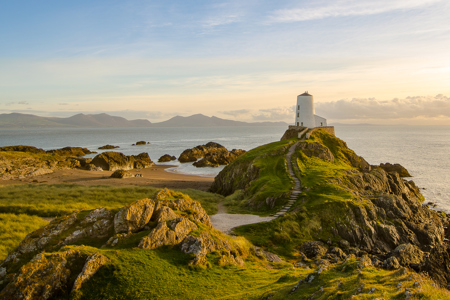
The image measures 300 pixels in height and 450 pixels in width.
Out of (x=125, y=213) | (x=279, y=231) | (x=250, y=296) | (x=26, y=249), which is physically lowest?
(x=279, y=231)

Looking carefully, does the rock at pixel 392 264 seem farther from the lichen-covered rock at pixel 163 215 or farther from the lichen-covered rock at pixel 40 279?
the lichen-covered rock at pixel 40 279

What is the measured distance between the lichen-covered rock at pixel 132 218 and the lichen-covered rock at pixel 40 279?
A: 12.6 ft

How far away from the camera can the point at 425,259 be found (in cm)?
1958

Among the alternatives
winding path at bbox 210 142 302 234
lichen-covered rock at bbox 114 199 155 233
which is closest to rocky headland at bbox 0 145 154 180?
winding path at bbox 210 142 302 234

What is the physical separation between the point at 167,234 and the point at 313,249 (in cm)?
1342

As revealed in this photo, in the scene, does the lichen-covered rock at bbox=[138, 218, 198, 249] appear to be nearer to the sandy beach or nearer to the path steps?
the path steps

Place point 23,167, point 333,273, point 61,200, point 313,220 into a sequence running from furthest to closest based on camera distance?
point 23,167
point 61,200
point 313,220
point 333,273

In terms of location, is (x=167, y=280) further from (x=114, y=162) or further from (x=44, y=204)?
(x=114, y=162)

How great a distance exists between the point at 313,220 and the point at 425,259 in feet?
32.8

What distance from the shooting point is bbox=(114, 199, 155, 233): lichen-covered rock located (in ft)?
54.3

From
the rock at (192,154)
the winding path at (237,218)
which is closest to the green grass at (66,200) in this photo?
the winding path at (237,218)

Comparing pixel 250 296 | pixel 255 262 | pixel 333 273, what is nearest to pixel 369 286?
pixel 333 273

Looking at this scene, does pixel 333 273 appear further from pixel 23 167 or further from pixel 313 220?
pixel 23 167

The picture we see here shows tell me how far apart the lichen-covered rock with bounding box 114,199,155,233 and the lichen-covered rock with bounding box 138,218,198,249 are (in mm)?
1256
